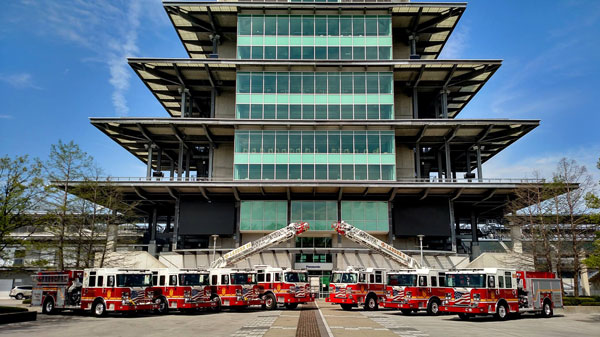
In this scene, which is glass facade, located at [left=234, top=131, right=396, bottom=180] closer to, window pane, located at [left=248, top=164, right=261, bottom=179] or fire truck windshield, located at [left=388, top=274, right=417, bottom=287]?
window pane, located at [left=248, top=164, right=261, bottom=179]

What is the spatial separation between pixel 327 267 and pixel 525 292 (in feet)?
89.8

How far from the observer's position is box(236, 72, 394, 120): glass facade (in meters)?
56.0

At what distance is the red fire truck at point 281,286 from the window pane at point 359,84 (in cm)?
2734

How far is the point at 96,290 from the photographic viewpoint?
1185 inches

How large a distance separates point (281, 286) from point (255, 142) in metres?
22.7

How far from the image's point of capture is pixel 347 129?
55.5 metres

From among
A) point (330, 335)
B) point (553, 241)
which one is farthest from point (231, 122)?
point (330, 335)

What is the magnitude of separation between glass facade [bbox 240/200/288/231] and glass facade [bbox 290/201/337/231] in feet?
4.25

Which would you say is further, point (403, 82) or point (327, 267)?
point (403, 82)

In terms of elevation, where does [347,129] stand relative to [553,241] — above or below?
above

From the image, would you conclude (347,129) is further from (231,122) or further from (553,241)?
(553,241)

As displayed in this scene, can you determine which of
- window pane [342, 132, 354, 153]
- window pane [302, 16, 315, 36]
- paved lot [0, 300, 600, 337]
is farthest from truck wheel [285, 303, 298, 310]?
window pane [302, 16, 315, 36]

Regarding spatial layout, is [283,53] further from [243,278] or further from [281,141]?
[243,278]

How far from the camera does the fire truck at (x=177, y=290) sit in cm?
3212
